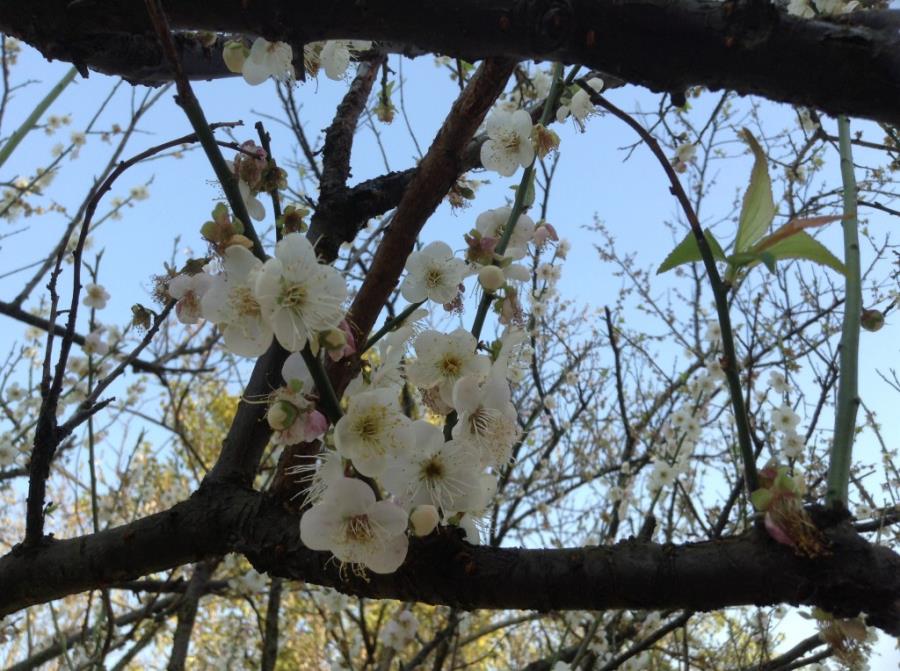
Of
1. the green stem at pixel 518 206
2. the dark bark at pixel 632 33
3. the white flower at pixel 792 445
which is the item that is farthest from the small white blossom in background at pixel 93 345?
the white flower at pixel 792 445

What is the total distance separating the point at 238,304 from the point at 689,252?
48 centimetres

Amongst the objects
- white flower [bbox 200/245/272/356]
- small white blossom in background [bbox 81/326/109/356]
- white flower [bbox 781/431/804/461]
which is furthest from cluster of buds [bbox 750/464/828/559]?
white flower [bbox 781/431/804/461]

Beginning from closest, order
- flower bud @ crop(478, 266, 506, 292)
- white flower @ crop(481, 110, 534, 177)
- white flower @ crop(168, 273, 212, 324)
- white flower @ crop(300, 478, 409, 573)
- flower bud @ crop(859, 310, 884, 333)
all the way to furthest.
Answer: white flower @ crop(300, 478, 409, 573), white flower @ crop(168, 273, 212, 324), flower bud @ crop(478, 266, 506, 292), white flower @ crop(481, 110, 534, 177), flower bud @ crop(859, 310, 884, 333)

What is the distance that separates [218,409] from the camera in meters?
8.75

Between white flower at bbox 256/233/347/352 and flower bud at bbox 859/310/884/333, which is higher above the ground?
flower bud at bbox 859/310/884/333

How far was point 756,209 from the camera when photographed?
768 millimetres

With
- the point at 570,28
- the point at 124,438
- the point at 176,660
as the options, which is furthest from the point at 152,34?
the point at 124,438

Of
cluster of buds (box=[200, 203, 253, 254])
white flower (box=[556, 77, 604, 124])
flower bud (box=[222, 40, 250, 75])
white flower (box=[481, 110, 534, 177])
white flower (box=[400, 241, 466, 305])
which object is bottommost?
cluster of buds (box=[200, 203, 253, 254])

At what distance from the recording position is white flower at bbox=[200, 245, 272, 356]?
749mm

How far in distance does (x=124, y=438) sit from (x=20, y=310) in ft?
5.05

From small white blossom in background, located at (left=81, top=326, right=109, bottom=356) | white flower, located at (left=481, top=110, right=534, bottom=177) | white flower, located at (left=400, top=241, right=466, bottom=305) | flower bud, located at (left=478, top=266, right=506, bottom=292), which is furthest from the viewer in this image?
small white blossom in background, located at (left=81, top=326, right=109, bottom=356)

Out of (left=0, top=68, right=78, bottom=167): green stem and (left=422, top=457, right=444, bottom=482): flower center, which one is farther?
(left=0, top=68, right=78, bottom=167): green stem

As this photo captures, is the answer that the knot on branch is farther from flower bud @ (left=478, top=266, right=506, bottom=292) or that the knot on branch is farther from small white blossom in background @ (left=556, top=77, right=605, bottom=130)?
small white blossom in background @ (left=556, top=77, right=605, bottom=130)

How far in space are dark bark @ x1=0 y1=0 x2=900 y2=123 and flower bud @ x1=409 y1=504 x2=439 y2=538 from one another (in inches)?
22.3
